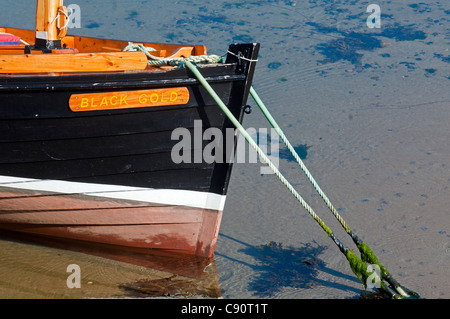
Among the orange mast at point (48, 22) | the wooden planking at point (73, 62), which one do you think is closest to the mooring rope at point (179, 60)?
the wooden planking at point (73, 62)

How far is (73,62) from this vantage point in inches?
163

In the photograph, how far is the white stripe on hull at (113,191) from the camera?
4457 millimetres

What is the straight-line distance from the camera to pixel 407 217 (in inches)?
196

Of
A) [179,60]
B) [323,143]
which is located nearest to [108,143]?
[179,60]

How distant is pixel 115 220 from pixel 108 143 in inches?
26.1

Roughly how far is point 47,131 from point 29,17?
5012 millimetres

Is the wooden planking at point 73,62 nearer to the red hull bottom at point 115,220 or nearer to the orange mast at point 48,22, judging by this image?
the orange mast at point 48,22

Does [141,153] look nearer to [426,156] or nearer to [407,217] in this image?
[407,217]

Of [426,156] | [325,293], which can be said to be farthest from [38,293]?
[426,156]

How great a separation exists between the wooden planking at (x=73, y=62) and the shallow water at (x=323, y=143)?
4.76 ft
